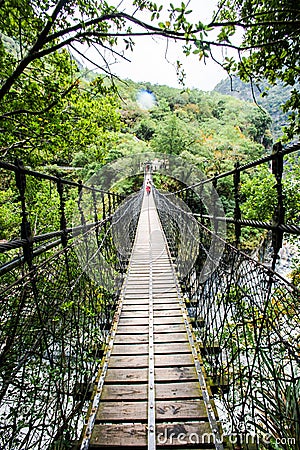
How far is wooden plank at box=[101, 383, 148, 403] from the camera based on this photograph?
46.0 inches

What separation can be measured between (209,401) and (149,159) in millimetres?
19158

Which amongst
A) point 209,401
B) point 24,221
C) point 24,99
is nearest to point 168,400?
point 209,401

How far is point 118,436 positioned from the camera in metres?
0.98

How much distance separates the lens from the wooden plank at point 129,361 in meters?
→ 1.40

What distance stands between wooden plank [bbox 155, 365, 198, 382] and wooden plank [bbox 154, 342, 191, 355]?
0.13 metres

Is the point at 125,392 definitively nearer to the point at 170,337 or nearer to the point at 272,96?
the point at 170,337

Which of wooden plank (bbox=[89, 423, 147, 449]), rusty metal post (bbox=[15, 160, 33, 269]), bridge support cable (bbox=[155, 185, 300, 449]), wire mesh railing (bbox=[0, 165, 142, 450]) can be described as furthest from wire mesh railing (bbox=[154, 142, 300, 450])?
rusty metal post (bbox=[15, 160, 33, 269])

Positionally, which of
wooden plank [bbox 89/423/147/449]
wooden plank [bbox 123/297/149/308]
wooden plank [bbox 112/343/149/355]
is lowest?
wooden plank [bbox 112/343/149/355]

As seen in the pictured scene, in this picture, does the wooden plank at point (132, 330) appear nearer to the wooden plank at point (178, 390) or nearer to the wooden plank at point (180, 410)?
the wooden plank at point (178, 390)

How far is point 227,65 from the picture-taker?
1706 millimetres

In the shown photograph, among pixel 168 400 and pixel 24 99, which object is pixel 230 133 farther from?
pixel 168 400

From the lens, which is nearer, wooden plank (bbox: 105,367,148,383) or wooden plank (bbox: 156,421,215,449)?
wooden plank (bbox: 156,421,215,449)

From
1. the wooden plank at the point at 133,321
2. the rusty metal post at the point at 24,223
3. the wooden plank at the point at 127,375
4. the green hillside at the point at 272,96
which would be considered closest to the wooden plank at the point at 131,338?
the wooden plank at the point at 133,321

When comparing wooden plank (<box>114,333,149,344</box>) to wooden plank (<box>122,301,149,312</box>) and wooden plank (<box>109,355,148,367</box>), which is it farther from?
wooden plank (<box>122,301,149,312</box>)
